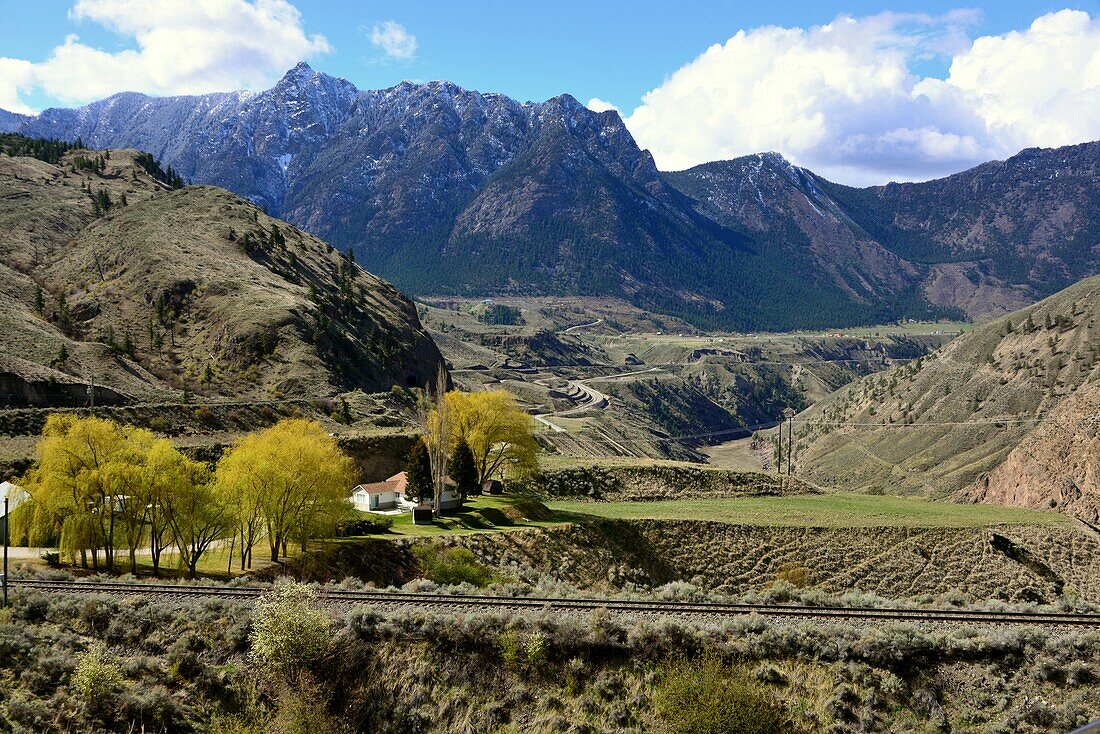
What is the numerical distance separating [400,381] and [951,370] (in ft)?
346

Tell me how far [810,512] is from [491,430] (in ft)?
83.5

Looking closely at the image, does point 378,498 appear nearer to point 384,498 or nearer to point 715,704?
Answer: point 384,498

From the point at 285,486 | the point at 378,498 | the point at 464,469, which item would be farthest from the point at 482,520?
the point at 285,486

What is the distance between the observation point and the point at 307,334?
83562 mm

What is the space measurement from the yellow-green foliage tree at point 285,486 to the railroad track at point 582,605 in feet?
23.5

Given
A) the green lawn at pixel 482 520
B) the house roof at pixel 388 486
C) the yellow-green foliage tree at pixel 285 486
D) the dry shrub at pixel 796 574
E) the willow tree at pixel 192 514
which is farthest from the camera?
the house roof at pixel 388 486

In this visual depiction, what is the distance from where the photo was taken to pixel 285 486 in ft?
111

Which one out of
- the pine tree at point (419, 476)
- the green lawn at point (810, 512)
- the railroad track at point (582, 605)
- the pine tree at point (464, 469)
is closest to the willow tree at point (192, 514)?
the railroad track at point (582, 605)

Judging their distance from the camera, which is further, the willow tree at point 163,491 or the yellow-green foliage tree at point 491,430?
the yellow-green foliage tree at point 491,430

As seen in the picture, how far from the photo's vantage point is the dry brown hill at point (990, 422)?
261ft

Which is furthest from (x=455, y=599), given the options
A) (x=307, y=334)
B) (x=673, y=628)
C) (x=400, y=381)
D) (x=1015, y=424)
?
(x=1015, y=424)

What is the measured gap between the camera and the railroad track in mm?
23578

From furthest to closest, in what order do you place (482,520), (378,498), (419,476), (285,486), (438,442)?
(378,498) → (438,442) → (419,476) → (482,520) → (285,486)

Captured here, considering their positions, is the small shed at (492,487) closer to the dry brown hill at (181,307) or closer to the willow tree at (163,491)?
the willow tree at (163,491)
